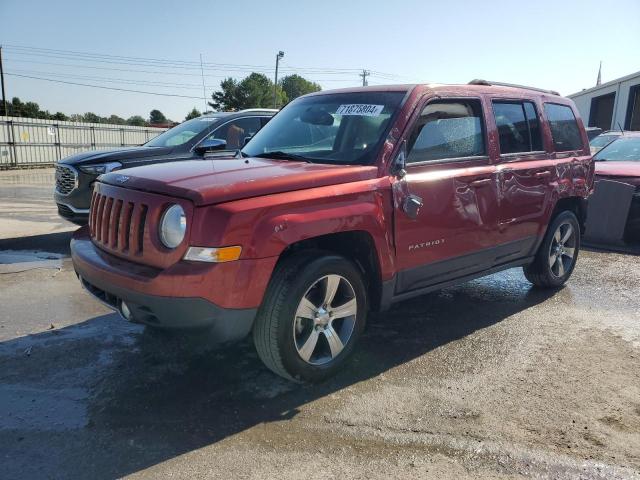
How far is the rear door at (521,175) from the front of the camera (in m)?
4.55

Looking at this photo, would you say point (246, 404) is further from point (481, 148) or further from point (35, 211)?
point (35, 211)

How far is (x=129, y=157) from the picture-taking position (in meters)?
7.13

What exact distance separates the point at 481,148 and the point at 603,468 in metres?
2.57

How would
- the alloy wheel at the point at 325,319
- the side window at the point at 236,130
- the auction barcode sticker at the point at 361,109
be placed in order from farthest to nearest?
the side window at the point at 236,130 < the auction barcode sticker at the point at 361,109 < the alloy wheel at the point at 325,319

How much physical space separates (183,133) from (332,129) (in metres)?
4.41

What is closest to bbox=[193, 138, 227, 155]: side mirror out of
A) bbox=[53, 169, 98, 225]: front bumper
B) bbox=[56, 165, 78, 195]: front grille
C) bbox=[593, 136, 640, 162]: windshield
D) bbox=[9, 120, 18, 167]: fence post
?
bbox=[53, 169, 98, 225]: front bumper

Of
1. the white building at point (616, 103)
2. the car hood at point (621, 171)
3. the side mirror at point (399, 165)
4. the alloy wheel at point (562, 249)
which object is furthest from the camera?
the white building at point (616, 103)

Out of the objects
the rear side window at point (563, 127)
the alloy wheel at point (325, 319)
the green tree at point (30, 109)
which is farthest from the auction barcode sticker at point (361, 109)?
the green tree at point (30, 109)

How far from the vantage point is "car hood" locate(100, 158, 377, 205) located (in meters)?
2.98

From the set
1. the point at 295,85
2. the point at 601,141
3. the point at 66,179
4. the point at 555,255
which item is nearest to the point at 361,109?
the point at 555,255

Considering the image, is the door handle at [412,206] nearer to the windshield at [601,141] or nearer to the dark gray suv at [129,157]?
the dark gray suv at [129,157]

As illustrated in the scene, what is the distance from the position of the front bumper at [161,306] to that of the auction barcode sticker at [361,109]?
1811mm

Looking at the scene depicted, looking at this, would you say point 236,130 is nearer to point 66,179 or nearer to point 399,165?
point 66,179

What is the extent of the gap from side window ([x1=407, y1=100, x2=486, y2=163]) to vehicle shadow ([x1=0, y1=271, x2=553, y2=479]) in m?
1.47
